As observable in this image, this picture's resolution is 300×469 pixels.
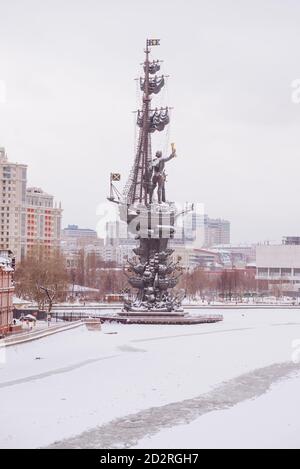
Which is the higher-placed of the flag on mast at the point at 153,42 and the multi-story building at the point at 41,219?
the flag on mast at the point at 153,42

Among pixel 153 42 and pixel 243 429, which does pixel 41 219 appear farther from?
pixel 243 429

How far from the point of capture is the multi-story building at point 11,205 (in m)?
149

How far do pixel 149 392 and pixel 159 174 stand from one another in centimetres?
3614

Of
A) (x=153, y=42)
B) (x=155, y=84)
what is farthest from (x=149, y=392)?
(x=153, y=42)

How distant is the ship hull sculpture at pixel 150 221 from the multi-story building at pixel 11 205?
90.1m

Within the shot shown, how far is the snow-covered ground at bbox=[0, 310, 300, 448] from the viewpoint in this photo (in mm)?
20127

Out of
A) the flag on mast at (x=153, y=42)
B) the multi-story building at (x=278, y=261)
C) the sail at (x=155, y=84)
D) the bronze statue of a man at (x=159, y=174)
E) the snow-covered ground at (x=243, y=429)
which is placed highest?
the flag on mast at (x=153, y=42)

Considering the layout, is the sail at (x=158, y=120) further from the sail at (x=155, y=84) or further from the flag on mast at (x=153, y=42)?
the flag on mast at (x=153, y=42)

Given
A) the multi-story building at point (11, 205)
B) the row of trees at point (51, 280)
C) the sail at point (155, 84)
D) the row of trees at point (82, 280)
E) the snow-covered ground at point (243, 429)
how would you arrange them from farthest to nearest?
the multi-story building at point (11, 205), the row of trees at point (82, 280), the row of trees at point (51, 280), the sail at point (155, 84), the snow-covered ground at point (243, 429)

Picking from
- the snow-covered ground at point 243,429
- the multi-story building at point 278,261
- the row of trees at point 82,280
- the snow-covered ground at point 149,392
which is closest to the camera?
the snow-covered ground at point 243,429

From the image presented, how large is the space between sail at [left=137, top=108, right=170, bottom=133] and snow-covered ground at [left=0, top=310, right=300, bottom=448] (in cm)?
2493

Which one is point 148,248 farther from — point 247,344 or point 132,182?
point 247,344

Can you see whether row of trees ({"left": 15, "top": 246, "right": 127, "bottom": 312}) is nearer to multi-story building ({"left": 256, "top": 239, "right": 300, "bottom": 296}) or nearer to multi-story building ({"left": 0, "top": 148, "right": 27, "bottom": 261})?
multi-story building ({"left": 0, "top": 148, "right": 27, "bottom": 261})

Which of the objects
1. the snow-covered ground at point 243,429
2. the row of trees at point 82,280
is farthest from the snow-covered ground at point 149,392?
the row of trees at point 82,280
